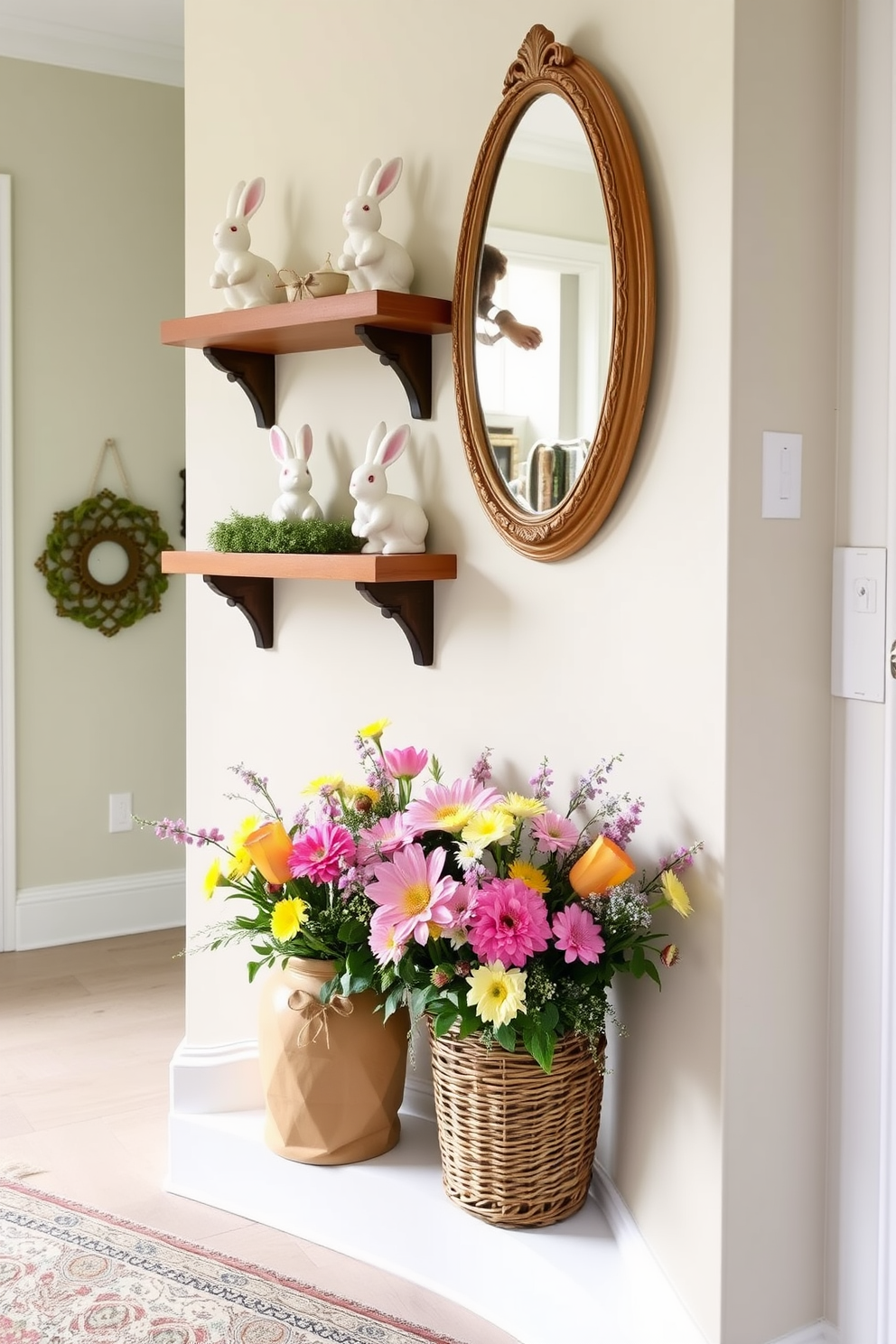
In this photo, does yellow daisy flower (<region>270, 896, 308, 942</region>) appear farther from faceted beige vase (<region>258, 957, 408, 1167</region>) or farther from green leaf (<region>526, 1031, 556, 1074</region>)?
green leaf (<region>526, 1031, 556, 1074</region>)

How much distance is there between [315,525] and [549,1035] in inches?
35.6

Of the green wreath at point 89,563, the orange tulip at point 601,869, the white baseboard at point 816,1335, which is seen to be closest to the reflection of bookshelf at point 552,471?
the orange tulip at point 601,869

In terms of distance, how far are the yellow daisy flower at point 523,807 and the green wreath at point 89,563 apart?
2.29 meters

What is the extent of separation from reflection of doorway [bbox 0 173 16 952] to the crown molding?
355 mm

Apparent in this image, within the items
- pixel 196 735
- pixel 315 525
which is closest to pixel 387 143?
pixel 315 525

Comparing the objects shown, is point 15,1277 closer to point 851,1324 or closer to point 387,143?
point 851,1324

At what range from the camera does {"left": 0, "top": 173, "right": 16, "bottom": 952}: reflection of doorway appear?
11.8 ft

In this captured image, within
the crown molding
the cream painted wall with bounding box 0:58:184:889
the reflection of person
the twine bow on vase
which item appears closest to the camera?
the reflection of person

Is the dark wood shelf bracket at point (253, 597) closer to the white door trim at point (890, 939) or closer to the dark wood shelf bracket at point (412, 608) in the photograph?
the dark wood shelf bracket at point (412, 608)

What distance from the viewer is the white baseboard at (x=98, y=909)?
3750 mm

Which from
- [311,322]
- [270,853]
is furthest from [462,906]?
[311,322]

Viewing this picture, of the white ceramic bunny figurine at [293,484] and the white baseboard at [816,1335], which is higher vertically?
the white ceramic bunny figurine at [293,484]

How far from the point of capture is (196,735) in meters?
2.46

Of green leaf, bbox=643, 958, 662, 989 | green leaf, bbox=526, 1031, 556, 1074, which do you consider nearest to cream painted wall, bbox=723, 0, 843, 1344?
green leaf, bbox=643, 958, 662, 989
